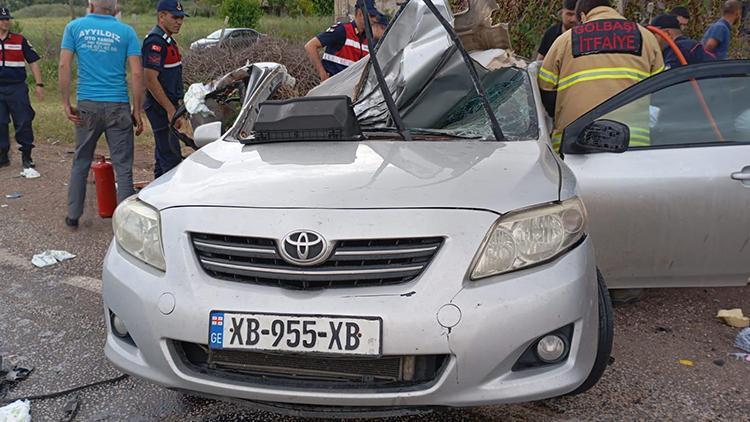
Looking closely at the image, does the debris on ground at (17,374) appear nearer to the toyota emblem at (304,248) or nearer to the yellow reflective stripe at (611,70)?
the toyota emblem at (304,248)

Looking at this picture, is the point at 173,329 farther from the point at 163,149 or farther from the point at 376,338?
the point at 163,149

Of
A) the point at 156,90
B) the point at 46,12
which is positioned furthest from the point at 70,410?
the point at 46,12

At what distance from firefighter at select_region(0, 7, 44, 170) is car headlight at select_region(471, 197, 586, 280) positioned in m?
6.70

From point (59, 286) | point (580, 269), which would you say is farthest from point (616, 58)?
point (59, 286)

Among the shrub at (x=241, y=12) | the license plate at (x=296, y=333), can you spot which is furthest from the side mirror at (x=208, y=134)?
the shrub at (x=241, y=12)

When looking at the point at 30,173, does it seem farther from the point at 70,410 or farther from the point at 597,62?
the point at 597,62

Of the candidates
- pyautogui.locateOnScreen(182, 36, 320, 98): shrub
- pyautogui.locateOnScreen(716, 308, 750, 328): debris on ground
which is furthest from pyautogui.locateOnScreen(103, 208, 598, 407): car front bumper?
pyautogui.locateOnScreen(182, 36, 320, 98): shrub

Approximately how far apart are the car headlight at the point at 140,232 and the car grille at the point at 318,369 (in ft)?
1.06

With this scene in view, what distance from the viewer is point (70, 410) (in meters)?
2.70

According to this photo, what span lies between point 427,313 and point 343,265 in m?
0.30

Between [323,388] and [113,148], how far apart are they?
388cm

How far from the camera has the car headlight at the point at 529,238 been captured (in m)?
2.10

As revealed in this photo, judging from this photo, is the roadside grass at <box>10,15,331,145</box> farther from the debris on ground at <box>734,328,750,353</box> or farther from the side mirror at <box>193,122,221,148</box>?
the debris on ground at <box>734,328,750,353</box>

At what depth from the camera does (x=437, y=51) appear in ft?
11.6
